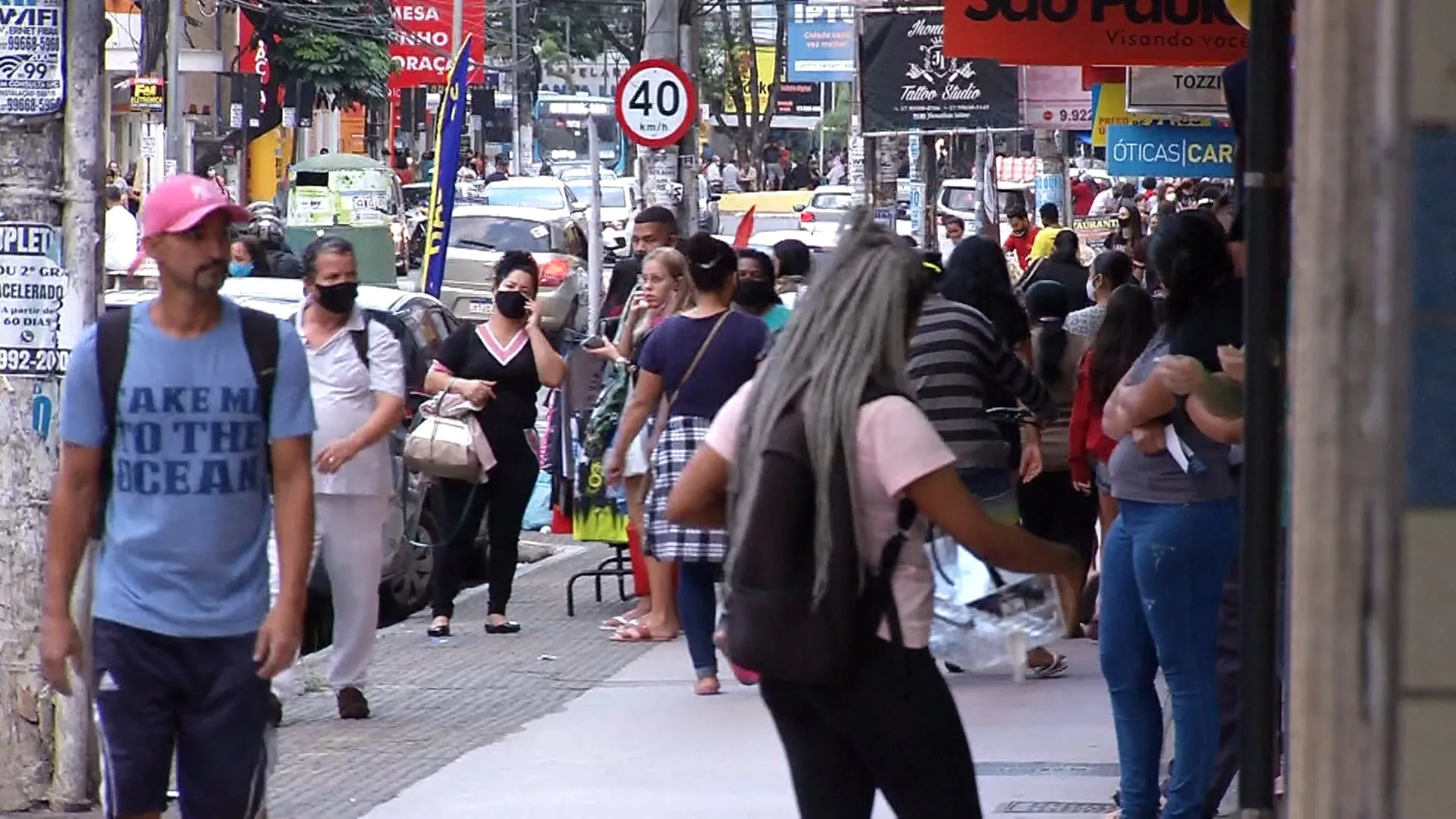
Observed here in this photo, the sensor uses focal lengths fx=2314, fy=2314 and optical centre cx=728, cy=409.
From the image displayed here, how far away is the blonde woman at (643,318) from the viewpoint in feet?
35.1

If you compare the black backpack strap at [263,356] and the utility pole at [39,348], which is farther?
the utility pole at [39,348]

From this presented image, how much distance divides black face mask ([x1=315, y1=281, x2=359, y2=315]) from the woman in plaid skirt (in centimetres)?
135

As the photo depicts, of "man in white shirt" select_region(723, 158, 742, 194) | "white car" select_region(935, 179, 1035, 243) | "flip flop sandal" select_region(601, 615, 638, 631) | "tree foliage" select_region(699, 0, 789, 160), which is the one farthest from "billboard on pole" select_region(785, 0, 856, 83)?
"flip flop sandal" select_region(601, 615, 638, 631)

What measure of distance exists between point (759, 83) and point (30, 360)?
7605cm

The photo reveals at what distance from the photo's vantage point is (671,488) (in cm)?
945

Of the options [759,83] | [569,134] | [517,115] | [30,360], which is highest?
[759,83]

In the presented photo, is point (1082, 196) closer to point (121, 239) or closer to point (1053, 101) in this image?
point (1053, 101)

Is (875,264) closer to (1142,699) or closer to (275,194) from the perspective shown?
(1142,699)

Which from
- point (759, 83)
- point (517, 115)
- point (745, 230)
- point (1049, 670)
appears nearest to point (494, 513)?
point (1049, 670)

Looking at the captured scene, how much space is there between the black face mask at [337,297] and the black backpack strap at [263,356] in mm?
3528

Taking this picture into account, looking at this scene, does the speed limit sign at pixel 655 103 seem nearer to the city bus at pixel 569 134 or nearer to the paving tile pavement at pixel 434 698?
the paving tile pavement at pixel 434 698

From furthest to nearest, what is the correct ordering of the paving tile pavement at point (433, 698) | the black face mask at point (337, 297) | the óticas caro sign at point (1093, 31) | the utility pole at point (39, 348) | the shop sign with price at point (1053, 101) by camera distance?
the shop sign with price at point (1053, 101), the óticas caro sign at point (1093, 31), the black face mask at point (337, 297), the paving tile pavement at point (433, 698), the utility pole at point (39, 348)

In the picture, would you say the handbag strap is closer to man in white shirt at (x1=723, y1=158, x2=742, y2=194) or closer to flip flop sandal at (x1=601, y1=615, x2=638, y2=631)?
flip flop sandal at (x1=601, y1=615, x2=638, y2=631)

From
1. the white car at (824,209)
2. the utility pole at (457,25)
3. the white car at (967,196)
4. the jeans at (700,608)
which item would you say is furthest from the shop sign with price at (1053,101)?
the jeans at (700,608)
